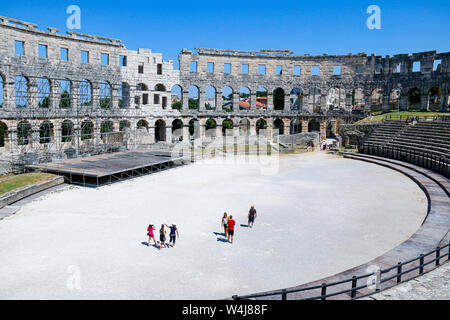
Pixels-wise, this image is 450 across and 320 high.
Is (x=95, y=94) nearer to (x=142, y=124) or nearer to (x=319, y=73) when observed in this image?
(x=142, y=124)

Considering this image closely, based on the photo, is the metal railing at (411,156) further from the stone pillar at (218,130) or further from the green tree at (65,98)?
the green tree at (65,98)

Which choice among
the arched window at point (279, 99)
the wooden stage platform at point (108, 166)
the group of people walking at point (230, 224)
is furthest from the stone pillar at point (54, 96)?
the arched window at point (279, 99)

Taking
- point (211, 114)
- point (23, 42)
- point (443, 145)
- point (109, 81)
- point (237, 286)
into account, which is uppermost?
point (23, 42)

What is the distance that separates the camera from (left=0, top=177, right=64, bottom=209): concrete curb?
18.1 metres

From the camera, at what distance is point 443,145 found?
26422 mm

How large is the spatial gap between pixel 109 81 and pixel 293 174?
24.1 m

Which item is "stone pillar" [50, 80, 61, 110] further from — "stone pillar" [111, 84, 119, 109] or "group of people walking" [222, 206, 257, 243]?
"group of people walking" [222, 206, 257, 243]

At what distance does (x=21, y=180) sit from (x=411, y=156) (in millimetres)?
26666

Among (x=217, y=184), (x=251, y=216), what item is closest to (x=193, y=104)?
(x=217, y=184)

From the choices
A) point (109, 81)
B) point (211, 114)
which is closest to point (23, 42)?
point (109, 81)

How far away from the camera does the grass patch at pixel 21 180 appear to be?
20016mm

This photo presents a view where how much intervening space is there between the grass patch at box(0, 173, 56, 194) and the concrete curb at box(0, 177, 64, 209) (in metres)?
0.44

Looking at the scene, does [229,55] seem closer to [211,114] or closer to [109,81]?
[211,114]

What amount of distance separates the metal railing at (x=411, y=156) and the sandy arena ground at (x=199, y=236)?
2.50 metres
